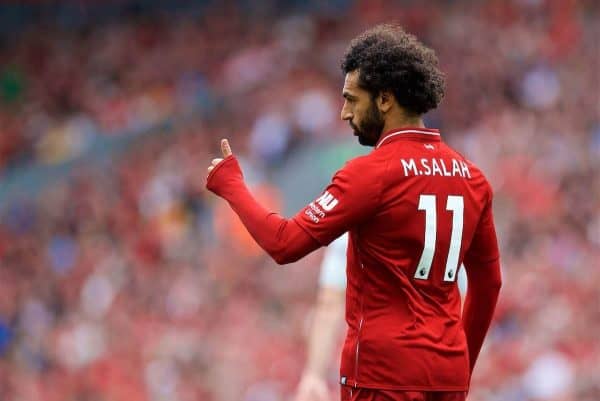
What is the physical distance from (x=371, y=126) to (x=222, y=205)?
386 inches

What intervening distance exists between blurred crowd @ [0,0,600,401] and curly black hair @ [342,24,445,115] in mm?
6317

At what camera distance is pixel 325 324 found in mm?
4895

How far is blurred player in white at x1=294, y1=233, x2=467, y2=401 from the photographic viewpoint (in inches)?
185

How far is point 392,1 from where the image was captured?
48.0 ft

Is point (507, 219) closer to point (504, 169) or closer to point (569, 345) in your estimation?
point (504, 169)

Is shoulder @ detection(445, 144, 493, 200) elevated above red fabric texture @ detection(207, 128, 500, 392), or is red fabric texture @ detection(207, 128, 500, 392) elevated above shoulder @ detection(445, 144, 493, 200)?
shoulder @ detection(445, 144, 493, 200)

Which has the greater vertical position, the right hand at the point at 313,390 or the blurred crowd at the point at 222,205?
the blurred crowd at the point at 222,205

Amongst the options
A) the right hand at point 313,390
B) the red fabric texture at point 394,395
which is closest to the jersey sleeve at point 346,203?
the red fabric texture at point 394,395

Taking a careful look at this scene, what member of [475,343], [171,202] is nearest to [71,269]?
[171,202]

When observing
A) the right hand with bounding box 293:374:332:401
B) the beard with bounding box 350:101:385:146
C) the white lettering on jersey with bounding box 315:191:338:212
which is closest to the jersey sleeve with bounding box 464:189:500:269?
the beard with bounding box 350:101:385:146

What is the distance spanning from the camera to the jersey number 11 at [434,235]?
3691mm

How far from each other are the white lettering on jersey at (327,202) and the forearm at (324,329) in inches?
49.1

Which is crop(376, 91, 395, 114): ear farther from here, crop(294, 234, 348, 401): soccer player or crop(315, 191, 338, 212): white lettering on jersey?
crop(294, 234, 348, 401): soccer player

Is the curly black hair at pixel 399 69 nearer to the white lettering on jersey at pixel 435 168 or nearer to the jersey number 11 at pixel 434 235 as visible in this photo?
the white lettering on jersey at pixel 435 168
